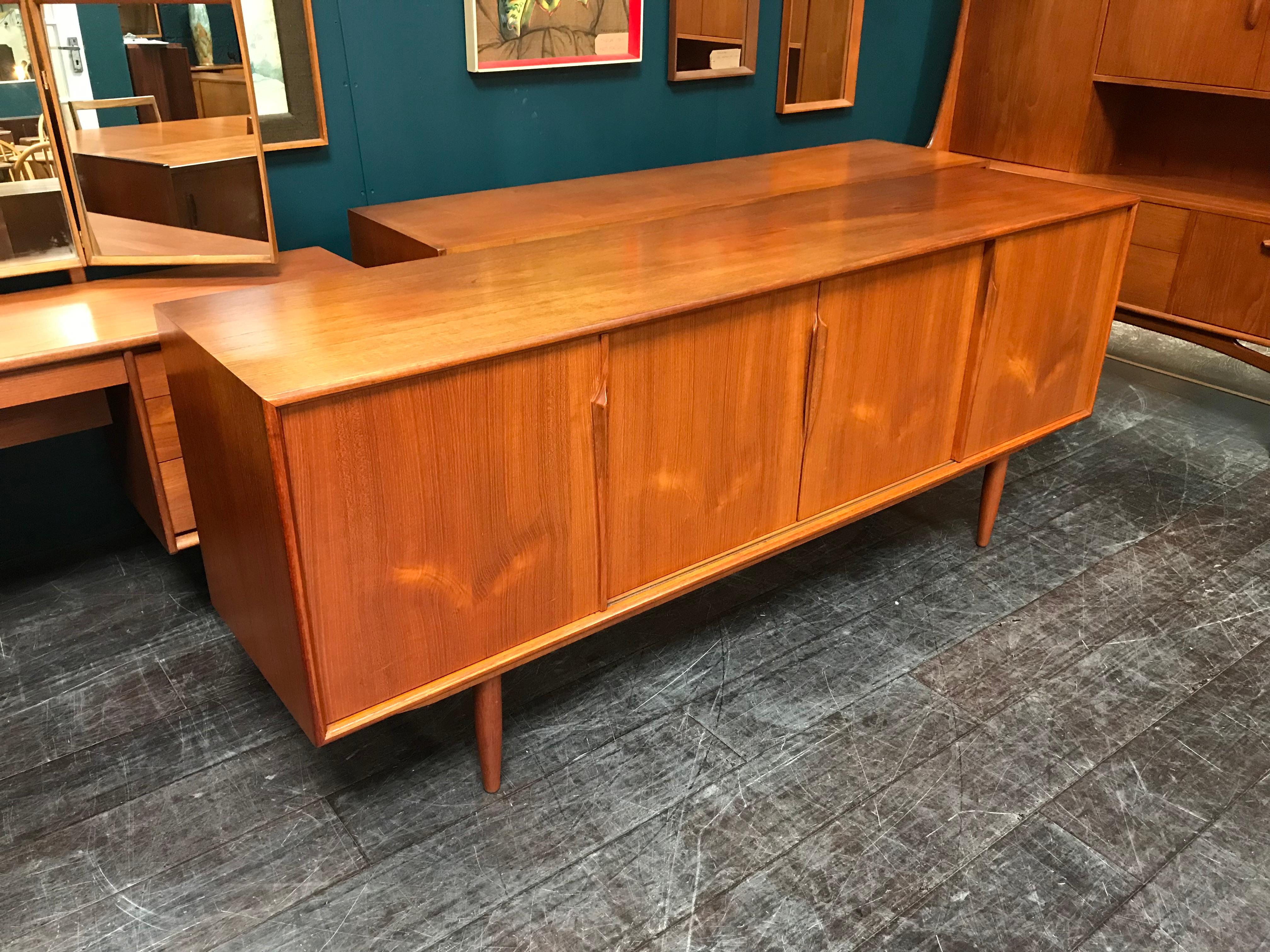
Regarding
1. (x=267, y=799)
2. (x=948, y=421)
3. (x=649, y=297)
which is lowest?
(x=267, y=799)

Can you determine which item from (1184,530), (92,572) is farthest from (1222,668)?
(92,572)

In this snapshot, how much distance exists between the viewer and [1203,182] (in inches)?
124

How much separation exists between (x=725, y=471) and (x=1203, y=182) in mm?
2302

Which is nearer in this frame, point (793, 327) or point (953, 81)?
point (793, 327)

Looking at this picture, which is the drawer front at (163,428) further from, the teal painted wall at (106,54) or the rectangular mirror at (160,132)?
the teal painted wall at (106,54)

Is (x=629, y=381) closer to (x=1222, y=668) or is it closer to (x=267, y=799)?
(x=267, y=799)

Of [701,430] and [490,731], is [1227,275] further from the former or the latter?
[490,731]

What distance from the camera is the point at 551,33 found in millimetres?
2469

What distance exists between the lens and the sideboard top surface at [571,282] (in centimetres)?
134

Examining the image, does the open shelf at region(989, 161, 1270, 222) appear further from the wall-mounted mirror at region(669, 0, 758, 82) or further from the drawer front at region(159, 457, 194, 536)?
the drawer front at region(159, 457, 194, 536)

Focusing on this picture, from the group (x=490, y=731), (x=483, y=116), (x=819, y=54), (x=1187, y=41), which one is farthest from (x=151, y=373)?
(x=1187, y=41)

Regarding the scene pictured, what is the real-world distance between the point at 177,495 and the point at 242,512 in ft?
1.74

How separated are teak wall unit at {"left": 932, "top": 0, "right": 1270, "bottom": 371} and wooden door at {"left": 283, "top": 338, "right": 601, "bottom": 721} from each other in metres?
2.20

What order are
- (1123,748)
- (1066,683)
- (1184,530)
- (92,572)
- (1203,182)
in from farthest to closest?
(1203,182) → (1184,530) → (92,572) → (1066,683) → (1123,748)
